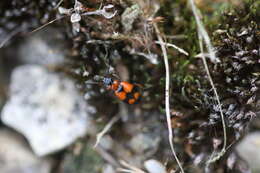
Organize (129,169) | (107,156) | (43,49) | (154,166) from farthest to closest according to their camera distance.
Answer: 1. (43,49)
2. (107,156)
3. (129,169)
4. (154,166)

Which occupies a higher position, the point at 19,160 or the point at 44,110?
the point at 44,110

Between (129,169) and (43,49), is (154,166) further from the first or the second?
(43,49)

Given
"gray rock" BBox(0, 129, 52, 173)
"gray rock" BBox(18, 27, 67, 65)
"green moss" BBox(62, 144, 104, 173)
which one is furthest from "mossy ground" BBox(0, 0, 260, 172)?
"gray rock" BBox(0, 129, 52, 173)

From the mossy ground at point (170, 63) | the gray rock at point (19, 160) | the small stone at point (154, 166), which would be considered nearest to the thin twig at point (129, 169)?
the small stone at point (154, 166)

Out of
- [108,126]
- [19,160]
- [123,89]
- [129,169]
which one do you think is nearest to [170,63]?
[123,89]

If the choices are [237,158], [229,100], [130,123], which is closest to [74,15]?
[130,123]

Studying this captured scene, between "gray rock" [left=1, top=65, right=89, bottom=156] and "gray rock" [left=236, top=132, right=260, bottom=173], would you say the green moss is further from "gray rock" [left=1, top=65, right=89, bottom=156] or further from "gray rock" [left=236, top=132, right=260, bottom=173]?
"gray rock" [left=236, top=132, right=260, bottom=173]
